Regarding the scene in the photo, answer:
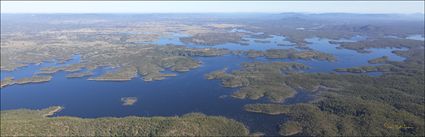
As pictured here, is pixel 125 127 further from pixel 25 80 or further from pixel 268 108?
pixel 25 80

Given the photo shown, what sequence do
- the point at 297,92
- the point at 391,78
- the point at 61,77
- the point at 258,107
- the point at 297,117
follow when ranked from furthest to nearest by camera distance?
the point at 61,77, the point at 391,78, the point at 297,92, the point at 258,107, the point at 297,117

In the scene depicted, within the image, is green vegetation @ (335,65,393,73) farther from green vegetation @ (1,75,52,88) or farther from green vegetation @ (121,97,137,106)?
green vegetation @ (1,75,52,88)

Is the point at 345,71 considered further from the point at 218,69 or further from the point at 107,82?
the point at 107,82

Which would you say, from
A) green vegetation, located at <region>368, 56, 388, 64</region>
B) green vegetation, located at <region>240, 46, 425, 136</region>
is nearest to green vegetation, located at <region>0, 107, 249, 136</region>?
green vegetation, located at <region>240, 46, 425, 136</region>

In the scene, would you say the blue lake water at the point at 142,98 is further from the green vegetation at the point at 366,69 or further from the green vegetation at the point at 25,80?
the green vegetation at the point at 366,69

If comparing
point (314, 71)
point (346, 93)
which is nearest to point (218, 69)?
point (314, 71)
